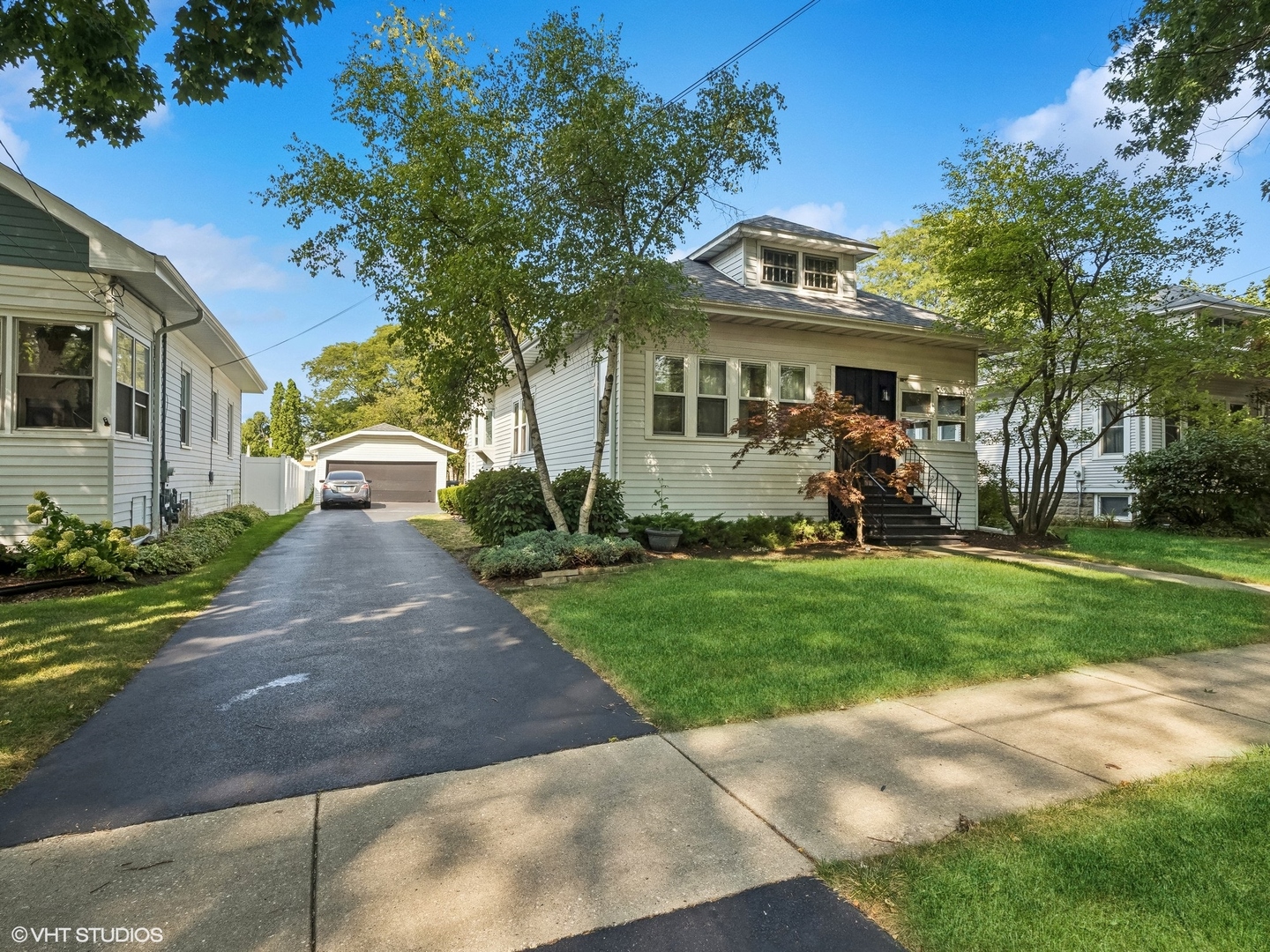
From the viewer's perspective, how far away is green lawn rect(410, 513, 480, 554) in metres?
11.9

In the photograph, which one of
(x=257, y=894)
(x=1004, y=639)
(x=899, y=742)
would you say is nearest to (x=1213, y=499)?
(x=1004, y=639)

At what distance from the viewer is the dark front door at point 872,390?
12.8 metres

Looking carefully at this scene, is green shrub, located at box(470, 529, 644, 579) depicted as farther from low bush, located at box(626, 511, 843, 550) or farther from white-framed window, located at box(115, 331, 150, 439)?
white-framed window, located at box(115, 331, 150, 439)

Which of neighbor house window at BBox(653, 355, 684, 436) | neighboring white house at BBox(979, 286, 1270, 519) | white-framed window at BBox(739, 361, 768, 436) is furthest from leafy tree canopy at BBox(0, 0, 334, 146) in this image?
neighboring white house at BBox(979, 286, 1270, 519)

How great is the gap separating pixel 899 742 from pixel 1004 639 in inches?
99.2

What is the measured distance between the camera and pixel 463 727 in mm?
3754

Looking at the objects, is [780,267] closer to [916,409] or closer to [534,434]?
[916,409]

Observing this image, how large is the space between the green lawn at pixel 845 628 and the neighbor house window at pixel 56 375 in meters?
6.37

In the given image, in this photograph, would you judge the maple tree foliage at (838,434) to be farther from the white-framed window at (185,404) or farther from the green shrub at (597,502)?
the white-framed window at (185,404)

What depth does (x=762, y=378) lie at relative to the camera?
39.9 feet

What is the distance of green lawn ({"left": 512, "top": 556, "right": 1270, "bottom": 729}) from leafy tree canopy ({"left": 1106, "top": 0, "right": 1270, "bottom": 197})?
17.5 feet

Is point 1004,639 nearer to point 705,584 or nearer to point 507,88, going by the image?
point 705,584

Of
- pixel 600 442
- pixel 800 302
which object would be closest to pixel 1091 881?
pixel 600 442

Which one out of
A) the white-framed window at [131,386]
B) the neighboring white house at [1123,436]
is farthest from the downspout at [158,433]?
the neighboring white house at [1123,436]
